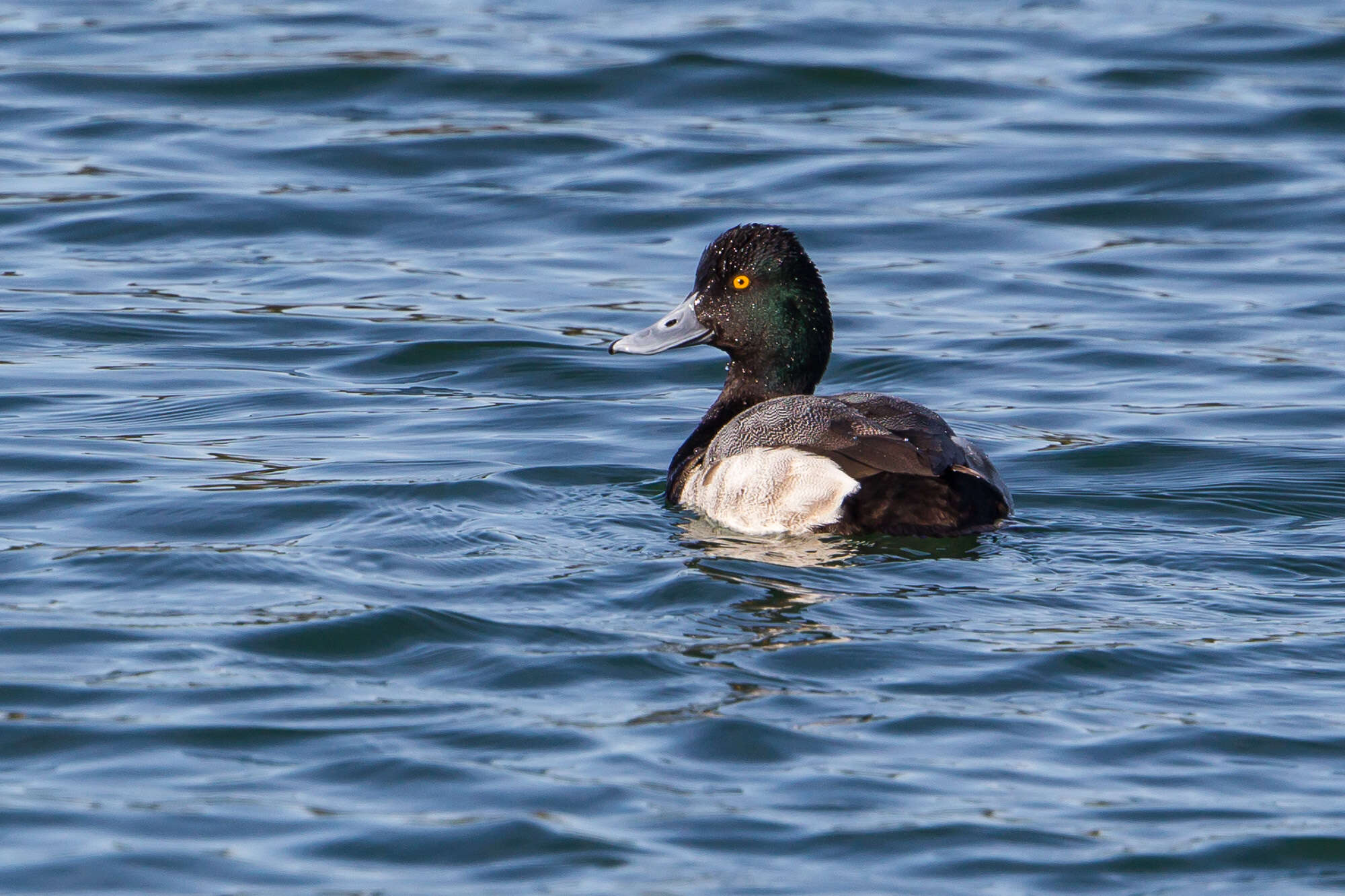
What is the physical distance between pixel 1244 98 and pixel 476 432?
30.8ft

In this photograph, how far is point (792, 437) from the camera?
7.59 meters

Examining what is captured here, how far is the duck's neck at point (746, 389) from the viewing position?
8.72m

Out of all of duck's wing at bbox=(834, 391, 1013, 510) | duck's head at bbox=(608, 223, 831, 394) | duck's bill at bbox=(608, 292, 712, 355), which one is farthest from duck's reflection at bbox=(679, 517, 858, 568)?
duck's bill at bbox=(608, 292, 712, 355)

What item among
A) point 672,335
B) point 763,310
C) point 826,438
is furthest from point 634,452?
point 826,438

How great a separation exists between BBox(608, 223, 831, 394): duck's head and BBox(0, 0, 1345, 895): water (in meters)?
0.70

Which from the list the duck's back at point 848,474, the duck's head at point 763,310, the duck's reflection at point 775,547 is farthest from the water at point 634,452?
the duck's head at point 763,310

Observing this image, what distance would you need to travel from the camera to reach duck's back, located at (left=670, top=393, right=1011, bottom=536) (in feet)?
23.3

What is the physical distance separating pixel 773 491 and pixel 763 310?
1384 mm

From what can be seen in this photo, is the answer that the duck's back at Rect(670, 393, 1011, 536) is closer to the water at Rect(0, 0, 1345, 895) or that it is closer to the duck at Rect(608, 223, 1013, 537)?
the duck at Rect(608, 223, 1013, 537)

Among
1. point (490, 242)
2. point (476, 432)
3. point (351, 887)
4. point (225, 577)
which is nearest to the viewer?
point (351, 887)

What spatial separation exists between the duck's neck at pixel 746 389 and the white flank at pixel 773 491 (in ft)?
2.45

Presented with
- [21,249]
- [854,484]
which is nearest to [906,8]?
[21,249]

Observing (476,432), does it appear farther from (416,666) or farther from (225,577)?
(416,666)

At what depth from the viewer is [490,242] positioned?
44.1ft
